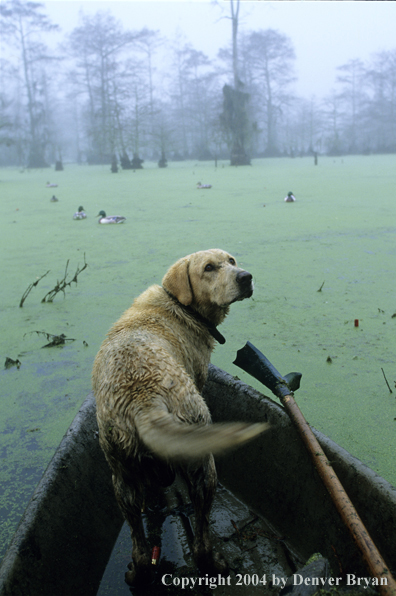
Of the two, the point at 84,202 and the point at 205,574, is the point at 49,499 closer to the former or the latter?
the point at 205,574

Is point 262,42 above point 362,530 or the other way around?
above

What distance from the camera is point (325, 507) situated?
1.68 metres

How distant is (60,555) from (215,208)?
26.2 feet

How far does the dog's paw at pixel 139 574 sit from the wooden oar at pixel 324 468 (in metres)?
0.71

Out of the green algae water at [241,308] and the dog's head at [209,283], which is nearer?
the dog's head at [209,283]

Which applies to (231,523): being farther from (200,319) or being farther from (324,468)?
(200,319)

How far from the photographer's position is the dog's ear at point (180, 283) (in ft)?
7.23

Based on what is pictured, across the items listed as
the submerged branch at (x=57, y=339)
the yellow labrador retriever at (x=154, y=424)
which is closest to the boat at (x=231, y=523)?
the yellow labrador retriever at (x=154, y=424)

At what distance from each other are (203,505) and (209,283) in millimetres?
1004

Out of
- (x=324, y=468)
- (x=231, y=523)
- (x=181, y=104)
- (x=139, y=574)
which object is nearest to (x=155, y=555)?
(x=139, y=574)

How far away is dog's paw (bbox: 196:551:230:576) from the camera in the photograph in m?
1.68

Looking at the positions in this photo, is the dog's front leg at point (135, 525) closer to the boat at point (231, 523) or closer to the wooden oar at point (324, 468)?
the boat at point (231, 523)

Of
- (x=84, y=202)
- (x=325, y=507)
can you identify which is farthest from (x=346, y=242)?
(x=84, y=202)

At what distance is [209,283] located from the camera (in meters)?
2.23
